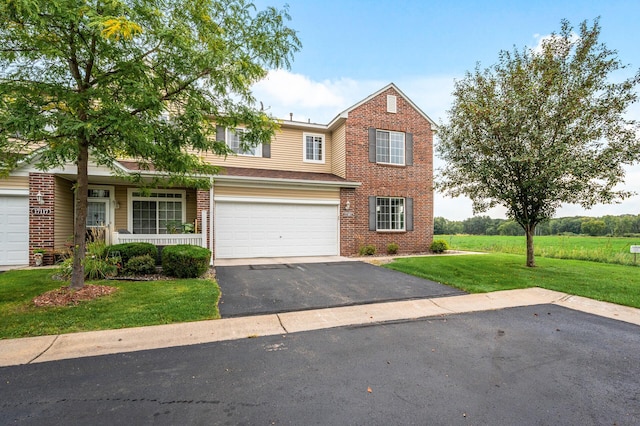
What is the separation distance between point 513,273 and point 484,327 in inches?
208

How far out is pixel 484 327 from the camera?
15.9 feet

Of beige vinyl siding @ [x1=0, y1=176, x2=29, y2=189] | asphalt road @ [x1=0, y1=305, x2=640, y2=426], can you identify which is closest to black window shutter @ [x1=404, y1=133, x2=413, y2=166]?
asphalt road @ [x1=0, y1=305, x2=640, y2=426]

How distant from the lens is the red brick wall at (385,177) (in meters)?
13.3

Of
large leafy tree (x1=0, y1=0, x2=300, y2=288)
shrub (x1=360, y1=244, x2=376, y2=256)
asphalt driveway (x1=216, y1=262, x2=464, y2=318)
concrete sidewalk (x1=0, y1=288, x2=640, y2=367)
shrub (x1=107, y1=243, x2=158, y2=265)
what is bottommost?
concrete sidewalk (x1=0, y1=288, x2=640, y2=367)

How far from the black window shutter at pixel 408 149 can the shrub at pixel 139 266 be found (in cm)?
1123

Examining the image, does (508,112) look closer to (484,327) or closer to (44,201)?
(484,327)

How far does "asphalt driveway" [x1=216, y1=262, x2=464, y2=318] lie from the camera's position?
5.92 m

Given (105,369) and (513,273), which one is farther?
(513,273)

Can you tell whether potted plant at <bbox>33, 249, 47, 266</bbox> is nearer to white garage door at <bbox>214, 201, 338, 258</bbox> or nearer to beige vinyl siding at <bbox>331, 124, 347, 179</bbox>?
white garage door at <bbox>214, 201, 338, 258</bbox>

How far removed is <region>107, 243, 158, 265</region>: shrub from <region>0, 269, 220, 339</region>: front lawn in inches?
52.1

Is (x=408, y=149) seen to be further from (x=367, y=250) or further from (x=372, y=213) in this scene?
(x=367, y=250)

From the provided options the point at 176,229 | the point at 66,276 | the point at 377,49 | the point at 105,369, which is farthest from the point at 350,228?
the point at 105,369

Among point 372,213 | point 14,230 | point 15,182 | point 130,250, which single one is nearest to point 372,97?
point 372,213

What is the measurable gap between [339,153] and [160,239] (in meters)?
8.19
